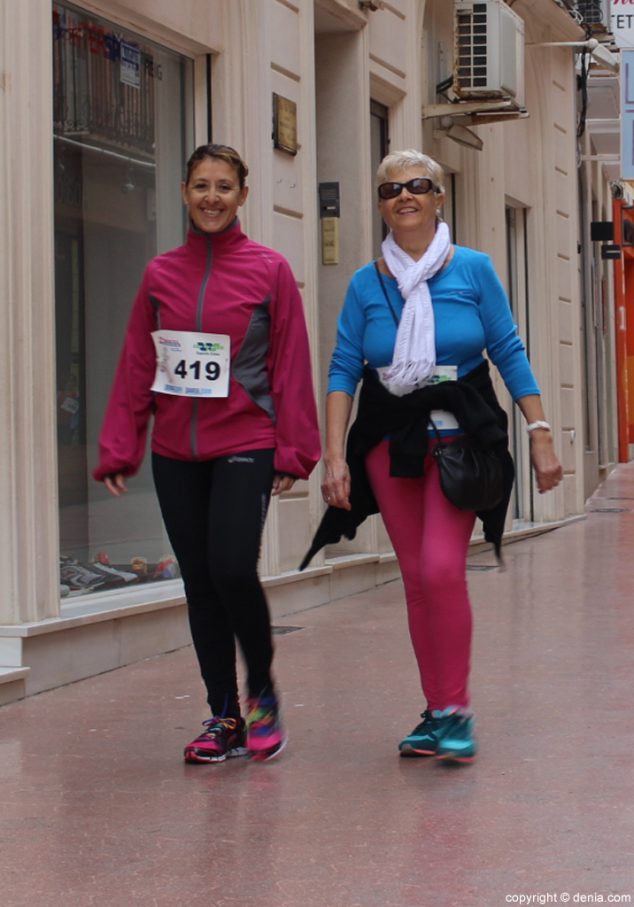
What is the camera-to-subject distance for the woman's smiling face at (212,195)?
4.98 metres

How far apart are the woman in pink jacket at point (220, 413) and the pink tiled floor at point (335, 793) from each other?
0.39m

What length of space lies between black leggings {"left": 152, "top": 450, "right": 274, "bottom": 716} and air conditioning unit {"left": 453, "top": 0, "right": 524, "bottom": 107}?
759 centimetres

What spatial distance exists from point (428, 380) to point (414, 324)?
181 millimetres

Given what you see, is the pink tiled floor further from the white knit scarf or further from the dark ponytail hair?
the dark ponytail hair

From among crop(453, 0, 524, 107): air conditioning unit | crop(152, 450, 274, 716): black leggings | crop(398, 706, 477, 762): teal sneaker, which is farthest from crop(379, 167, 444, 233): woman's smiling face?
crop(453, 0, 524, 107): air conditioning unit

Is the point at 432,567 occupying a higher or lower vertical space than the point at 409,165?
lower

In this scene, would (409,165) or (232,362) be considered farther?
(409,165)

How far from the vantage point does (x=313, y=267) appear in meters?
9.28

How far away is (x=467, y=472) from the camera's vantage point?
4965mm

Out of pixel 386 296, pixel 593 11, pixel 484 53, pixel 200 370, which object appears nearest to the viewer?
pixel 200 370

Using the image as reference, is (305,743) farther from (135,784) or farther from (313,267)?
(313,267)

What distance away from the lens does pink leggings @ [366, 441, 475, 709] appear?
16.4 feet

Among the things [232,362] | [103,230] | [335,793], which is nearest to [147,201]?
[103,230]

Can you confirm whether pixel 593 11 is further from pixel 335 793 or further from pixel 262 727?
pixel 335 793
